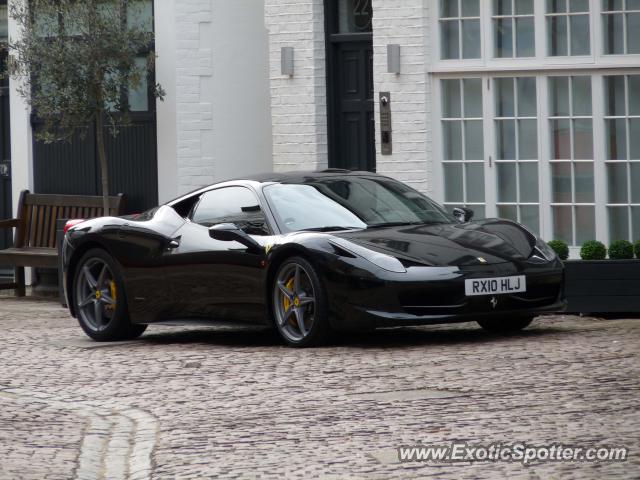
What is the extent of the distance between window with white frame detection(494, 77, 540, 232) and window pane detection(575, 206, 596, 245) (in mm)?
425

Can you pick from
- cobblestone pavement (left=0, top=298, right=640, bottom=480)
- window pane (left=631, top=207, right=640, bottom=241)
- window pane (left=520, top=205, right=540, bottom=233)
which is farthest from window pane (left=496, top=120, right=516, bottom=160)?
cobblestone pavement (left=0, top=298, right=640, bottom=480)

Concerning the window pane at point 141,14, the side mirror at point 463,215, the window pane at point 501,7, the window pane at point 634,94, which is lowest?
the side mirror at point 463,215

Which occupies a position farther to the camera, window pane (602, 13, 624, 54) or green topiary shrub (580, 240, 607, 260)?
window pane (602, 13, 624, 54)

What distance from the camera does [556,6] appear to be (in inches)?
634

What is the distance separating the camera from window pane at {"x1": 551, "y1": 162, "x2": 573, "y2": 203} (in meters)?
16.2

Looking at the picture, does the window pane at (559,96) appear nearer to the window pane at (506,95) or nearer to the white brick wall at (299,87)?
the window pane at (506,95)

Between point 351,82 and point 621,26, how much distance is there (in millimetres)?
3479

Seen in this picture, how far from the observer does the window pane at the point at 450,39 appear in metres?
16.7

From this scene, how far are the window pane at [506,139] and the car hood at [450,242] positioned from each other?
15.2 ft

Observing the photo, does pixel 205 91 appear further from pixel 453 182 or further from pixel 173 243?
pixel 173 243

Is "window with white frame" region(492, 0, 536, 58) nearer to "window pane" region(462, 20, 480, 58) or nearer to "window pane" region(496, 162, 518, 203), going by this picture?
"window pane" region(462, 20, 480, 58)

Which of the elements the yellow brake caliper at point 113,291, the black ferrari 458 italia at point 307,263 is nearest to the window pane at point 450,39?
the black ferrari 458 italia at point 307,263

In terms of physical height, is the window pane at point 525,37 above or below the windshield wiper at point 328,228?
above

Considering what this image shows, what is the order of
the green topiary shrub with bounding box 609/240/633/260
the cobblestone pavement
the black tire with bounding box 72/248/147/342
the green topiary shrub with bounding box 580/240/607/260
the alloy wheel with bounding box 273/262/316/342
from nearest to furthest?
the cobblestone pavement < the alloy wheel with bounding box 273/262/316/342 < the black tire with bounding box 72/248/147/342 < the green topiary shrub with bounding box 609/240/633/260 < the green topiary shrub with bounding box 580/240/607/260
